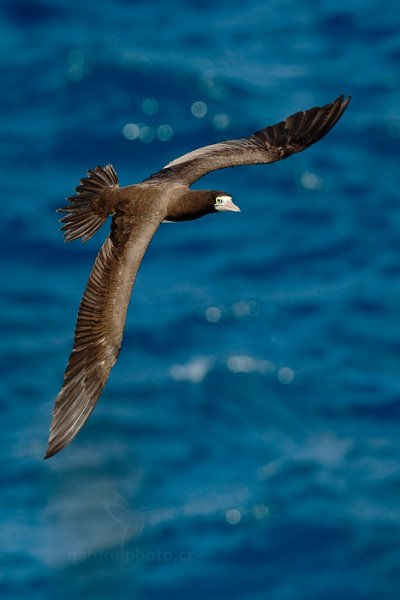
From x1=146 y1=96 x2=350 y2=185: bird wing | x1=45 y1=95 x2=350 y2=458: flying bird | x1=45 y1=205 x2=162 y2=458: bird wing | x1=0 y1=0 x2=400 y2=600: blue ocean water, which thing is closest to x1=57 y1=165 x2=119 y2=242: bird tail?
x1=45 y1=95 x2=350 y2=458: flying bird

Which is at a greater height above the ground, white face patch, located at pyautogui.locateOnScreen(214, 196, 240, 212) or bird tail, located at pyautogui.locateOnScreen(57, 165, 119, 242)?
bird tail, located at pyautogui.locateOnScreen(57, 165, 119, 242)

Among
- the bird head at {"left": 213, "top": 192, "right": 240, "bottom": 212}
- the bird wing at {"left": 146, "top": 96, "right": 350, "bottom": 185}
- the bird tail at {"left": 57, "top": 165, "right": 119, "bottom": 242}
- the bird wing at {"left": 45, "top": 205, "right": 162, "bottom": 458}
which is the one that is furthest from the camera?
the bird wing at {"left": 146, "top": 96, "right": 350, "bottom": 185}

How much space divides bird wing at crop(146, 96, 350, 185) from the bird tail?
698 mm

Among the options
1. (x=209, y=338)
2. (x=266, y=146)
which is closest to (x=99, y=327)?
(x=266, y=146)

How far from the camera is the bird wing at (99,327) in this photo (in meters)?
16.2

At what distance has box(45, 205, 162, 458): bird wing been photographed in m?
16.2

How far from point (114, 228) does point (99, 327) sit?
1281 mm

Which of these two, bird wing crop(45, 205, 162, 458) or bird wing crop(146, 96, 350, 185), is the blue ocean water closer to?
bird wing crop(146, 96, 350, 185)

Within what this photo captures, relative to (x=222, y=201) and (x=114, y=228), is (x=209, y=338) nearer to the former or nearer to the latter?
(x=222, y=201)

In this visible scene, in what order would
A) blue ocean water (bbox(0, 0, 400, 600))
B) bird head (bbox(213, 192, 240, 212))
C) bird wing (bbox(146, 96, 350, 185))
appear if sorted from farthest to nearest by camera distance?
blue ocean water (bbox(0, 0, 400, 600)), bird wing (bbox(146, 96, 350, 185)), bird head (bbox(213, 192, 240, 212))

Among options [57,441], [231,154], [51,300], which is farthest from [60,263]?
[57,441]

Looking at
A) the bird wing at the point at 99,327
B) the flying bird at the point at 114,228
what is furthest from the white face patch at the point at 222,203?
the bird wing at the point at 99,327

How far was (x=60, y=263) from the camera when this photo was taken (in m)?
41.7

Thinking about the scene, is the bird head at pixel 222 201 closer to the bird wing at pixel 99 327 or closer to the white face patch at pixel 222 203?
the white face patch at pixel 222 203
